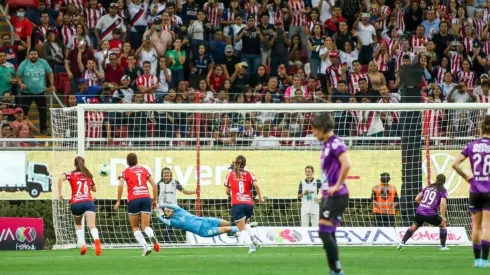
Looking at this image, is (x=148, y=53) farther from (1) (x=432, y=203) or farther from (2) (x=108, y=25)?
(1) (x=432, y=203)

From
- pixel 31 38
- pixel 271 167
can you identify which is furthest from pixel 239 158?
pixel 31 38

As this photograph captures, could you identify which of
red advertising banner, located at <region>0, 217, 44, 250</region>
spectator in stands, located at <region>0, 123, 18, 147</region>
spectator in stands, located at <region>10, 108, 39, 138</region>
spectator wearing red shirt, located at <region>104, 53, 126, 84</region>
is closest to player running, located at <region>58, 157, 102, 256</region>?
red advertising banner, located at <region>0, 217, 44, 250</region>

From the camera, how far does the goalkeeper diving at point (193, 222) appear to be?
22938 mm

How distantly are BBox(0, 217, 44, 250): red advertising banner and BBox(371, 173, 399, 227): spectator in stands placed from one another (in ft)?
24.9

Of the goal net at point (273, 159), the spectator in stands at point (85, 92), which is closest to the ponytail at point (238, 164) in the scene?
the goal net at point (273, 159)

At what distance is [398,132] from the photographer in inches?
1017

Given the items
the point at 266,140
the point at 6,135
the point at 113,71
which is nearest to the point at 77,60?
the point at 113,71

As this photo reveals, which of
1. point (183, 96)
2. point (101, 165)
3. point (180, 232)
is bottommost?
point (180, 232)

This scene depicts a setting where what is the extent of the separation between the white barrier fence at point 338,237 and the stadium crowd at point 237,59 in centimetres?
209

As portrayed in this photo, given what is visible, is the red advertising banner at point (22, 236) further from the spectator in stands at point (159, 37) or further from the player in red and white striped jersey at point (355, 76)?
the player in red and white striped jersey at point (355, 76)

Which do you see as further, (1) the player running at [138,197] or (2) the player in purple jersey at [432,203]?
(2) the player in purple jersey at [432,203]

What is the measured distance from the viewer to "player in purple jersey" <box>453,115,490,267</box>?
1588 cm

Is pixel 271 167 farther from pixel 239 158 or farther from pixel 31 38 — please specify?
pixel 31 38

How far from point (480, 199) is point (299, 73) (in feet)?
43.9
